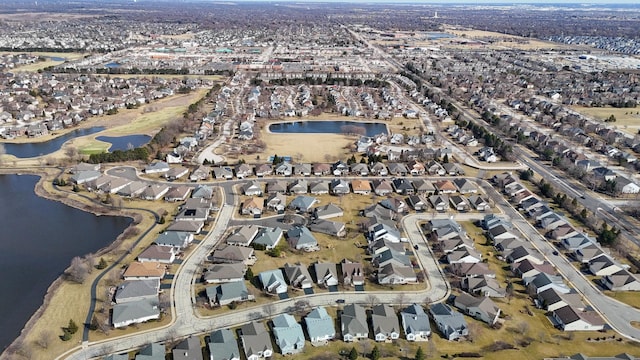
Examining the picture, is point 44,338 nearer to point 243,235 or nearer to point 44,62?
point 243,235

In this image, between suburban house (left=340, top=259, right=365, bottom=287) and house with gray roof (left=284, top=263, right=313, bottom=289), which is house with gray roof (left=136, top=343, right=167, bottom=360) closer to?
house with gray roof (left=284, top=263, right=313, bottom=289)

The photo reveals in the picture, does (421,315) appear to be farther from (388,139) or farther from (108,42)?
(108,42)

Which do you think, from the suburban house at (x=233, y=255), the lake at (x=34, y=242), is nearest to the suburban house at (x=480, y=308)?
the suburban house at (x=233, y=255)

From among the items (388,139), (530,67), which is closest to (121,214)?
(388,139)

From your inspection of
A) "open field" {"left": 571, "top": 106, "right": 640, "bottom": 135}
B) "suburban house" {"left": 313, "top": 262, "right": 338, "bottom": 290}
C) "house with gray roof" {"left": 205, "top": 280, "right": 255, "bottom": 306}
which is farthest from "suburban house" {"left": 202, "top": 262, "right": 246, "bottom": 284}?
"open field" {"left": 571, "top": 106, "right": 640, "bottom": 135}

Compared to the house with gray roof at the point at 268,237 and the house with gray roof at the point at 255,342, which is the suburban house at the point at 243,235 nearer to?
the house with gray roof at the point at 268,237
